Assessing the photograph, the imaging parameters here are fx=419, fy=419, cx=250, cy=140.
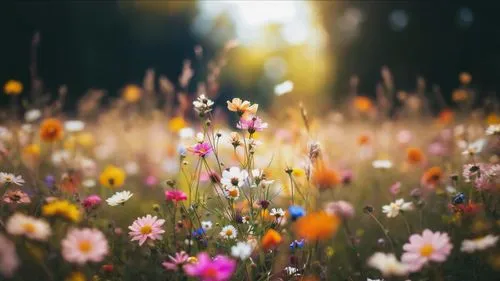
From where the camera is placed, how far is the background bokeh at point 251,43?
35.7 feet

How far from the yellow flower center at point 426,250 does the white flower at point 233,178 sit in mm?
553

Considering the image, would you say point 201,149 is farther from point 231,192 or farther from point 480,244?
point 480,244

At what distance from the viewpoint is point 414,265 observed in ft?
3.35

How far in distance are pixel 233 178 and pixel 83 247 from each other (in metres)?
0.52

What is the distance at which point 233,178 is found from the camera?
1352mm

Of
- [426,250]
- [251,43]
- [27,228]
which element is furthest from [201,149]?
[251,43]

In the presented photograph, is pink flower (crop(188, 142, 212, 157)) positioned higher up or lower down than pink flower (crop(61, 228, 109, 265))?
higher up

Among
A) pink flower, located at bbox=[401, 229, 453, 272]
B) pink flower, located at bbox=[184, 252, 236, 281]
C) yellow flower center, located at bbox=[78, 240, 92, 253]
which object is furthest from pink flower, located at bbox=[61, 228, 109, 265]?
pink flower, located at bbox=[401, 229, 453, 272]

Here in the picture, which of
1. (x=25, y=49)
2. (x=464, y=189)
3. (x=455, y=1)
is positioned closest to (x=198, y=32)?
(x=25, y=49)

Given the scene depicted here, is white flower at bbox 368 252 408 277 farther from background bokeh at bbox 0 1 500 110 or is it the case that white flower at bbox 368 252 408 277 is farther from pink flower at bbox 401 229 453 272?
background bokeh at bbox 0 1 500 110

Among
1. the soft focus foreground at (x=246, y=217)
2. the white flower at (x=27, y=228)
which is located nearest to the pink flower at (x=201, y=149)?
the soft focus foreground at (x=246, y=217)

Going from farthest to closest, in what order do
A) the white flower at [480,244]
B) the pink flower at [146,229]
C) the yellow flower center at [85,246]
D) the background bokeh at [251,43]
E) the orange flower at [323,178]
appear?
the background bokeh at [251,43]
the orange flower at [323,178]
the pink flower at [146,229]
the white flower at [480,244]
the yellow flower center at [85,246]

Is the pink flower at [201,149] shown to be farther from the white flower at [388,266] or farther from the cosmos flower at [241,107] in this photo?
the white flower at [388,266]

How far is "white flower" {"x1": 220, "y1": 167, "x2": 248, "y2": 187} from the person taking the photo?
1341mm
